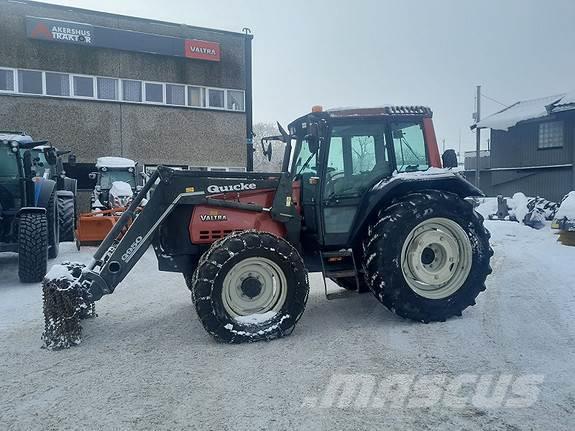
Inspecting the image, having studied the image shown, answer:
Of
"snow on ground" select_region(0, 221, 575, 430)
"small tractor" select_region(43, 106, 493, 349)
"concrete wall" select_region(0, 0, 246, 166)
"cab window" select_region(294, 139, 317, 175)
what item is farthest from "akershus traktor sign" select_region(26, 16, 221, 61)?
"cab window" select_region(294, 139, 317, 175)

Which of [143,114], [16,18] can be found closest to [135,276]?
[143,114]

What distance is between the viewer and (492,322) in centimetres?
461

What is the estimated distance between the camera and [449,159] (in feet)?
16.6

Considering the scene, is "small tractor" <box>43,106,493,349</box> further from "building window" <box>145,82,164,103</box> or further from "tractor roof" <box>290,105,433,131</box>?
"building window" <box>145,82,164,103</box>

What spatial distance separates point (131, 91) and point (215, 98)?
3259 mm

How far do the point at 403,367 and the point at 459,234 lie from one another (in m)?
1.83

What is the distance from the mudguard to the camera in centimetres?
470

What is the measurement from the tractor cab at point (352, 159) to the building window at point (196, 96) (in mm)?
14970

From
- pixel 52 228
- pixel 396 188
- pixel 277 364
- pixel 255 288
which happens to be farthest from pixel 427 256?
pixel 52 228

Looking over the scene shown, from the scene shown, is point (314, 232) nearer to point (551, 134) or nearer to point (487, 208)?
point (487, 208)

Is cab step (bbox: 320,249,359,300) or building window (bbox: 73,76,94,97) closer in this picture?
cab step (bbox: 320,249,359,300)

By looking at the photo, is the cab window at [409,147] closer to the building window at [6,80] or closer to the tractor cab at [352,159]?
the tractor cab at [352,159]

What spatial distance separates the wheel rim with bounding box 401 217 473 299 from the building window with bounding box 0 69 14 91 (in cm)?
1612

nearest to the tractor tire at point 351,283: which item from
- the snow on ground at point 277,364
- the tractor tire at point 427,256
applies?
the snow on ground at point 277,364
